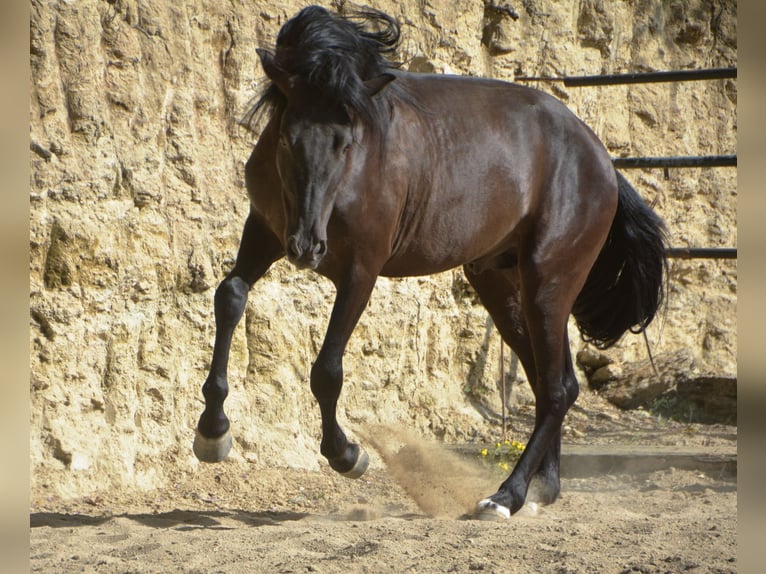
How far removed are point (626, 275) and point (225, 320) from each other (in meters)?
2.65

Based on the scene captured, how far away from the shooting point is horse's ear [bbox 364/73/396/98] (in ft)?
12.9

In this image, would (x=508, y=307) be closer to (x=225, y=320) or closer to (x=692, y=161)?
(x=692, y=161)

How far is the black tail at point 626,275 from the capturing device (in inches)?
215

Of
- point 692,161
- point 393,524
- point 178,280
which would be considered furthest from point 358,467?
point 692,161

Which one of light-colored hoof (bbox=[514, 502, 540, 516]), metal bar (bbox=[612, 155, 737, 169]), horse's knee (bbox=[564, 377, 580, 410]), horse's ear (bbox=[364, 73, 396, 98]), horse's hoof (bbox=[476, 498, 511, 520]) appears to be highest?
horse's ear (bbox=[364, 73, 396, 98])

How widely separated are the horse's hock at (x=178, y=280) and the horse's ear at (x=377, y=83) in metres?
2.14

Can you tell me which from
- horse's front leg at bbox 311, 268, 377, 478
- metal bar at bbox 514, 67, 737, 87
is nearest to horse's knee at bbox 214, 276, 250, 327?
horse's front leg at bbox 311, 268, 377, 478

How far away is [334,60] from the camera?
3.86 meters

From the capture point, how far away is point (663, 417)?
7918 mm

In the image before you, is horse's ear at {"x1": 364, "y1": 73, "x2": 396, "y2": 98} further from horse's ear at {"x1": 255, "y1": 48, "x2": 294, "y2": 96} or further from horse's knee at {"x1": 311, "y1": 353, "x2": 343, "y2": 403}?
horse's knee at {"x1": 311, "y1": 353, "x2": 343, "y2": 403}

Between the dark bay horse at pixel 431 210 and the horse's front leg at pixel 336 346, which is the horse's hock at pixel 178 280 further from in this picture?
the horse's front leg at pixel 336 346

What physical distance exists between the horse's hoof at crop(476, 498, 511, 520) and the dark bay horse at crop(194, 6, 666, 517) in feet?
0.03
